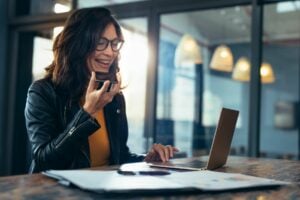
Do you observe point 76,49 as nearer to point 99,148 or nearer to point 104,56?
point 104,56

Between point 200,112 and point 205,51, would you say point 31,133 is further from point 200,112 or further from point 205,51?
point 205,51

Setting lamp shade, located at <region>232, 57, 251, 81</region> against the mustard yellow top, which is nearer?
the mustard yellow top

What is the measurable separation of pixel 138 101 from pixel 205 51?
4053 mm

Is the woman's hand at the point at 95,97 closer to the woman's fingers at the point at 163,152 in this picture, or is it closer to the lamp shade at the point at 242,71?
the woman's fingers at the point at 163,152

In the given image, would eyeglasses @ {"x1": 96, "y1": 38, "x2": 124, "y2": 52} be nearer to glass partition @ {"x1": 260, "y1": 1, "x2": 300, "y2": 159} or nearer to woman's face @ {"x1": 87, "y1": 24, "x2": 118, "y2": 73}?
woman's face @ {"x1": 87, "y1": 24, "x2": 118, "y2": 73}

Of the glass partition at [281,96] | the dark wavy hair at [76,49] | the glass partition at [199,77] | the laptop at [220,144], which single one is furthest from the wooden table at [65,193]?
the glass partition at [281,96]

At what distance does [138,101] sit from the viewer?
3.71 m

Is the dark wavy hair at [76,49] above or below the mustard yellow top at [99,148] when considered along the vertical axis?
above

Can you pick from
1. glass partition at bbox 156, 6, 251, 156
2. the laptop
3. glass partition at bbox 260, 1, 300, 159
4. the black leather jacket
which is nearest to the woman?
the black leather jacket

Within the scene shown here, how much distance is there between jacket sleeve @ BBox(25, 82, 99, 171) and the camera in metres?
1.25

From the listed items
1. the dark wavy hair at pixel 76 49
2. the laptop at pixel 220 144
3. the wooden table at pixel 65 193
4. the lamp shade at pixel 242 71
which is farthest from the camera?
the lamp shade at pixel 242 71

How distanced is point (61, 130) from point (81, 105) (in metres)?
0.13

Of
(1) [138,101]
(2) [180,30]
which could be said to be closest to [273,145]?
(2) [180,30]

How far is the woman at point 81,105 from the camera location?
50.0 inches
